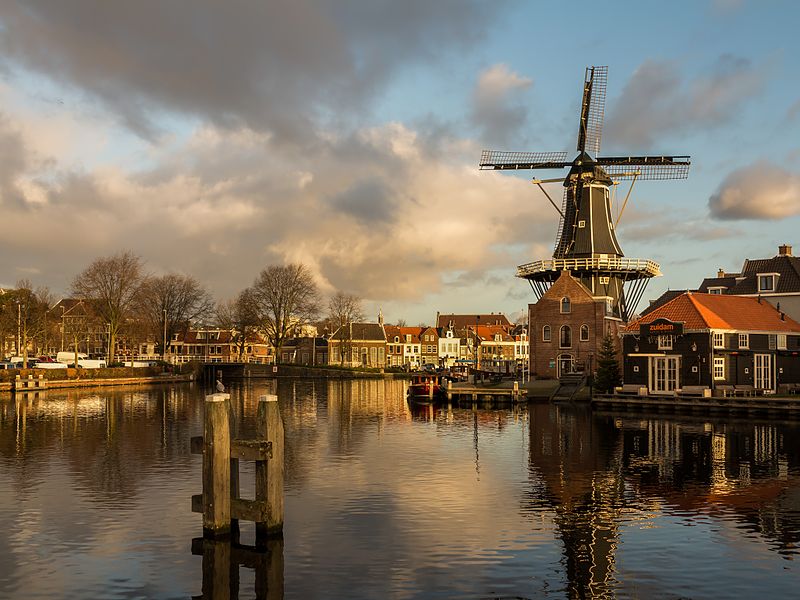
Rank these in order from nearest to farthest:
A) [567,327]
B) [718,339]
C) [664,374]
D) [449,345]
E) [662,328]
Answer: [718,339] < [662,328] < [664,374] < [567,327] < [449,345]

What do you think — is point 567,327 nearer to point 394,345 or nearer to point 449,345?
point 394,345

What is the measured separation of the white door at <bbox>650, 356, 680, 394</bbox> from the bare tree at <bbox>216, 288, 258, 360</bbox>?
2806 inches

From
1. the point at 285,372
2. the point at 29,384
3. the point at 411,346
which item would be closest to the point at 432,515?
the point at 29,384

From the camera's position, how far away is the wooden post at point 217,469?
18.7 m

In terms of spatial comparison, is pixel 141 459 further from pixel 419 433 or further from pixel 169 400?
pixel 169 400

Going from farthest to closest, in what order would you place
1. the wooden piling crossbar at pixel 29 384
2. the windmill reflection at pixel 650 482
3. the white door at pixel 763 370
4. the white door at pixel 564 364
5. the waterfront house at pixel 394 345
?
the waterfront house at pixel 394 345 < the white door at pixel 564 364 < the wooden piling crossbar at pixel 29 384 < the white door at pixel 763 370 < the windmill reflection at pixel 650 482

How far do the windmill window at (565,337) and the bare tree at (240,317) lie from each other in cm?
5654

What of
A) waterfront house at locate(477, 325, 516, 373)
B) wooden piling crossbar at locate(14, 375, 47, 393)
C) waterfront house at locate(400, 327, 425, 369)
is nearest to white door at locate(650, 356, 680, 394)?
wooden piling crossbar at locate(14, 375, 47, 393)

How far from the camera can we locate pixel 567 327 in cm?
7794

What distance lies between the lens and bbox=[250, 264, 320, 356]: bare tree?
393 feet

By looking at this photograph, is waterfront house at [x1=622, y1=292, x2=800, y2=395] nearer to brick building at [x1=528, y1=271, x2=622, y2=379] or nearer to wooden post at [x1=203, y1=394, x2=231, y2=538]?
brick building at [x1=528, y1=271, x2=622, y2=379]

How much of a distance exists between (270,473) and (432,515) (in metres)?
6.12

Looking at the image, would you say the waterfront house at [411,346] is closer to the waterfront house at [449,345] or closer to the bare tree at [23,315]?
the waterfront house at [449,345]

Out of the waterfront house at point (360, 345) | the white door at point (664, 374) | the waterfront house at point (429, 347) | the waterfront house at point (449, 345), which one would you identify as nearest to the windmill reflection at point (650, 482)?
the white door at point (664, 374)
